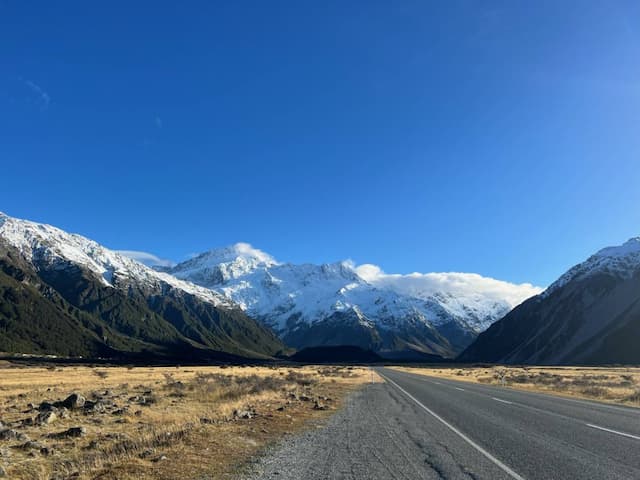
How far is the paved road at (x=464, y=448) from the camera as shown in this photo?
28.1 ft

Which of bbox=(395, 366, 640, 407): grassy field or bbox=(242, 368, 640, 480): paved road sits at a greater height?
bbox=(242, 368, 640, 480): paved road

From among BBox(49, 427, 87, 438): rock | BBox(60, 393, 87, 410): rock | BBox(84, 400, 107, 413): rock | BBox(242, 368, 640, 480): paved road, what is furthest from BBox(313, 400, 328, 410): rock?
BBox(60, 393, 87, 410): rock

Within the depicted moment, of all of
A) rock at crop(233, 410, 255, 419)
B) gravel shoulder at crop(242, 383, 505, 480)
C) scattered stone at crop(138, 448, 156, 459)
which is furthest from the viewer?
rock at crop(233, 410, 255, 419)

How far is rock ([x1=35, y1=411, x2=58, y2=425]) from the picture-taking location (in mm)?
15916

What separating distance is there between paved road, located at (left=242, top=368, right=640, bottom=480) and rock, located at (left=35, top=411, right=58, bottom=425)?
9852mm

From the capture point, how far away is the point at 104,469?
890 centimetres

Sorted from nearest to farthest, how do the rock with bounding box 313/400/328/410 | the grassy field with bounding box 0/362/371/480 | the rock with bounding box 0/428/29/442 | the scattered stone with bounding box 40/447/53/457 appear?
the grassy field with bounding box 0/362/371/480 → the scattered stone with bounding box 40/447/53/457 → the rock with bounding box 0/428/29/442 → the rock with bounding box 313/400/328/410

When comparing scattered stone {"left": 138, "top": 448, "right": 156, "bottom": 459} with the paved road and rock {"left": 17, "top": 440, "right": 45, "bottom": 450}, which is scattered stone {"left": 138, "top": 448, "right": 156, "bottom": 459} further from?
rock {"left": 17, "top": 440, "right": 45, "bottom": 450}

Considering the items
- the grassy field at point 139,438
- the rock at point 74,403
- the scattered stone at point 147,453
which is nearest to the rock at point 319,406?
the grassy field at point 139,438

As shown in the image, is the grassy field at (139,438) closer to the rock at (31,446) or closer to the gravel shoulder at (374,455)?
the rock at (31,446)

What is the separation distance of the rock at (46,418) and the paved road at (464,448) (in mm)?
9852

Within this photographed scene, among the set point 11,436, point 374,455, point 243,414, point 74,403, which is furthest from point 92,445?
point 74,403

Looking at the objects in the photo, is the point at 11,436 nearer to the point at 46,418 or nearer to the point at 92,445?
the point at 92,445

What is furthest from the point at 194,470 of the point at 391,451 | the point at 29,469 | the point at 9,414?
the point at 9,414
